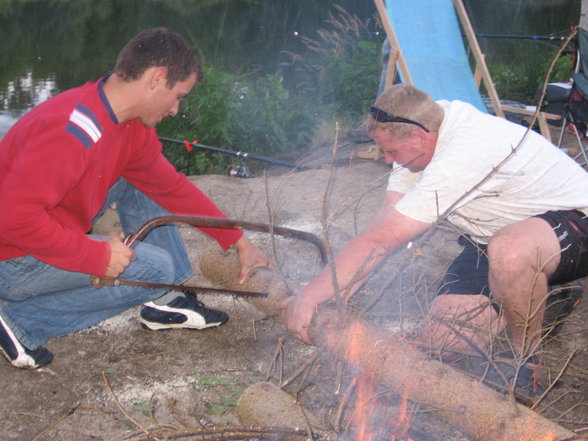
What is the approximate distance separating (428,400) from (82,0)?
2166 centimetres

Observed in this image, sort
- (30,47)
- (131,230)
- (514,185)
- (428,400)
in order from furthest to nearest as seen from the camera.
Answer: (30,47), (131,230), (514,185), (428,400)

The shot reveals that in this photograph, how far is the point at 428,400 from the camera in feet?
6.56

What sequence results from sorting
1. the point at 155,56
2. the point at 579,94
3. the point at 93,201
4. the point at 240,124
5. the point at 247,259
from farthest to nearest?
the point at 240,124 → the point at 579,94 → the point at 247,259 → the point at 93,201 → the point at 155,56

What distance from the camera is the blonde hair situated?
241cm

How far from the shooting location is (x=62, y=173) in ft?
7.07

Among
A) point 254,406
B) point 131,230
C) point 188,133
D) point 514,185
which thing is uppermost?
point 514,185

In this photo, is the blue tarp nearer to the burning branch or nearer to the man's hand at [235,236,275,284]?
the man's hand at [235,236,275,284]

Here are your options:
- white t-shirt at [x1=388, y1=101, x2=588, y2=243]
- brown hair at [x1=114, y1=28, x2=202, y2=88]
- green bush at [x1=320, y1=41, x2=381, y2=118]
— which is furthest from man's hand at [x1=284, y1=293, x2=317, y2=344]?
green bush at [x1=320, y1=41, x2=381, y2=118]

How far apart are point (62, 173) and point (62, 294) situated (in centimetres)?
73

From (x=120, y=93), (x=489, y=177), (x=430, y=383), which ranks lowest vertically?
(x=430, y=383)

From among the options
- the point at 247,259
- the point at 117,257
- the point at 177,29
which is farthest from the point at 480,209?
the point at 177,29

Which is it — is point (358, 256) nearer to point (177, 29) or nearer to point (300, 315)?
point (300, 315)

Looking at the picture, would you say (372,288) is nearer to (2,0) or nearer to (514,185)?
(514,185)

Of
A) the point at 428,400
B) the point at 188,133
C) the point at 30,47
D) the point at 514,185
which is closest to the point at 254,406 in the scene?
the point at 428,400
